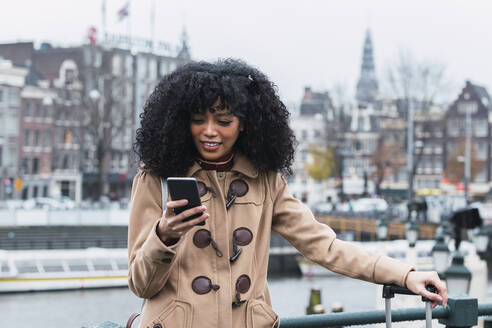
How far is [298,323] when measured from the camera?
2.93m

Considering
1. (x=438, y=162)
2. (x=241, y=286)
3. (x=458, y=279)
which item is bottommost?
(x=458, y=279)

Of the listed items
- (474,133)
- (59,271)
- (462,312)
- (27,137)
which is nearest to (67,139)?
(27,137)

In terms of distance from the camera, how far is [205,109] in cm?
249

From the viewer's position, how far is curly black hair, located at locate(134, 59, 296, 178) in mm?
2477

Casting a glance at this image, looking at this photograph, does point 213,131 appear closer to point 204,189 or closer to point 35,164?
point 204,189

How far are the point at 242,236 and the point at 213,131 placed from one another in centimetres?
34

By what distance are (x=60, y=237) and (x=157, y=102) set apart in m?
27.7

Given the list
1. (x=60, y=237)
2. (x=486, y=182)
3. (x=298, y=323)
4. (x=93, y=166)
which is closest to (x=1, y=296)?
(x=60, y=237)

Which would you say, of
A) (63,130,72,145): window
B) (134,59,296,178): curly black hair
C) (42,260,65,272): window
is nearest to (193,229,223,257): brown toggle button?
(134,59,296,178): curly black hair

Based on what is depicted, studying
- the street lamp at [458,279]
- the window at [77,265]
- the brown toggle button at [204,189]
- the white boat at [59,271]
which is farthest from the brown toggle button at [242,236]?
the window at [77,265]

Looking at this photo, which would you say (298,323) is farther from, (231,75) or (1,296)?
(1,296)

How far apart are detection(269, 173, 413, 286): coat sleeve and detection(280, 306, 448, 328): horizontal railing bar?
418mm

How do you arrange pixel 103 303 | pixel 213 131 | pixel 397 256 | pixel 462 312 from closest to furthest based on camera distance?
1. pixel 213 131
2. pixel 462 312
3. pixel 103 303
4. pixel 397 256

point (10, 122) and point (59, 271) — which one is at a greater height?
point (10, 122)
